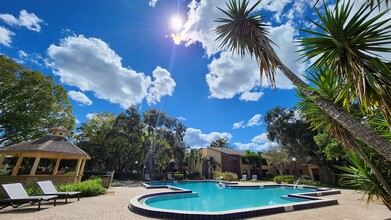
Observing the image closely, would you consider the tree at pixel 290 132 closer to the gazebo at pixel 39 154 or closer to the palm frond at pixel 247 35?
the palm frond at pixel 247 35

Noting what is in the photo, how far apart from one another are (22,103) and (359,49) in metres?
27.1

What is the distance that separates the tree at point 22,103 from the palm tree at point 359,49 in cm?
2613

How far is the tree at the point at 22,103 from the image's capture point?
61.6ft

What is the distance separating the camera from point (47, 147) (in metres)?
13.1

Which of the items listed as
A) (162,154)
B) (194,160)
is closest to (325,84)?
(162,154)

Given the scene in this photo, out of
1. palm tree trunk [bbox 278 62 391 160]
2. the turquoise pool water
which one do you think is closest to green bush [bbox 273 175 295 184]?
the turquoise pool water

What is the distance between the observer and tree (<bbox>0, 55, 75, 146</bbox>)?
61.6 ft

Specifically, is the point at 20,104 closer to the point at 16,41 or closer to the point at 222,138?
the point at 16,41

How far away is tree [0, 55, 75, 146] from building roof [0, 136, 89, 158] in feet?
26.6

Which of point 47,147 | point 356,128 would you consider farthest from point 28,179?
point 356,128

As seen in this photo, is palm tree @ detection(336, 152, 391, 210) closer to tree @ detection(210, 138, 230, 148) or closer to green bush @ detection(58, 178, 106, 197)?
green bush @ detection(58, 178, 106, 197)

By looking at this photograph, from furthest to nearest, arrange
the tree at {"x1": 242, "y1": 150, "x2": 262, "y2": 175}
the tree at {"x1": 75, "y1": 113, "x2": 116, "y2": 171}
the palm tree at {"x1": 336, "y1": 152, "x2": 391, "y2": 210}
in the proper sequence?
the tree at {"x1": 242, "y1": 150, "x2": 262, "y2": 175}
the tree at {"x1": 75, "y1": 113, "x2": 116, "y2": 171}
the palm tree at {"x1": 336, "y1": 152, "x2": 391, "y2": 210}

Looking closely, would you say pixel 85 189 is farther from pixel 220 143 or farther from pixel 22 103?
pixel 220 143

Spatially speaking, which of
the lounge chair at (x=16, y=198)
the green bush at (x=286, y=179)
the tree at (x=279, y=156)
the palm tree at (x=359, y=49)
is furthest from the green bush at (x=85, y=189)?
the tree at (x=279, y=156)
